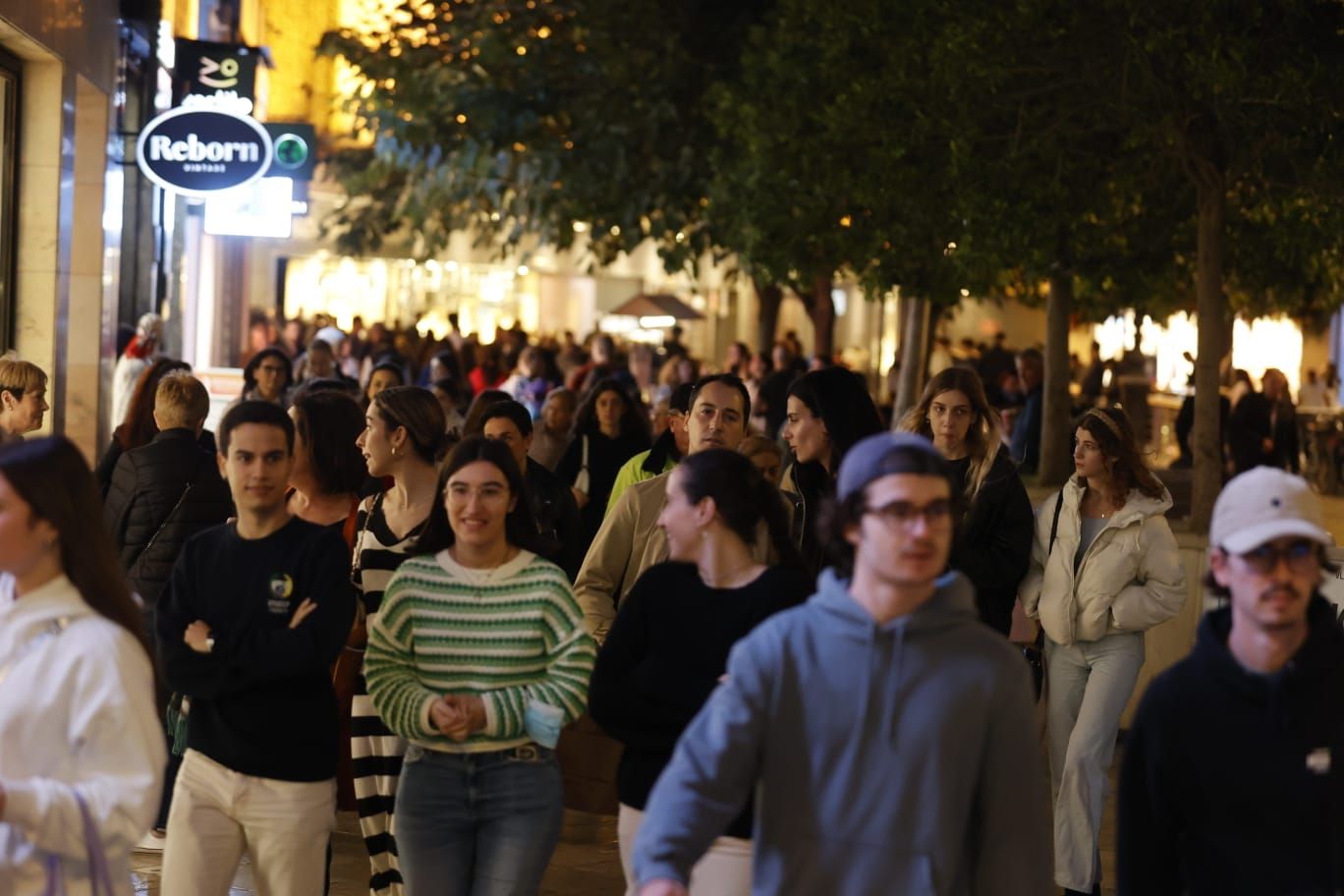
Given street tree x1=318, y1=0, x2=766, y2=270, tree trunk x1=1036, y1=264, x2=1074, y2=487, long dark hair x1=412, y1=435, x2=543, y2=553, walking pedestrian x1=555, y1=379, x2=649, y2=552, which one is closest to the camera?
long dark hair x1=412, y1=435, x2=543, y2=553

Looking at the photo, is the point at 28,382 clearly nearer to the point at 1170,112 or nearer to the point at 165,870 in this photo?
the point at 165,870

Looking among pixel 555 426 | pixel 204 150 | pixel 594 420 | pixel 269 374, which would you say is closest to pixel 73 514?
pixel 594 420

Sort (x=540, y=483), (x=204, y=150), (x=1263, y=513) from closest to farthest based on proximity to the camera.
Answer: (x=1263, y=513) → (x=540, y=483) → (x=204, y=150)

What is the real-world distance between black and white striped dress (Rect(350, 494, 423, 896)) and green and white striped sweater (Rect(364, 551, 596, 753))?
34.9 inches

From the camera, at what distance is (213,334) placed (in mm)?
33594

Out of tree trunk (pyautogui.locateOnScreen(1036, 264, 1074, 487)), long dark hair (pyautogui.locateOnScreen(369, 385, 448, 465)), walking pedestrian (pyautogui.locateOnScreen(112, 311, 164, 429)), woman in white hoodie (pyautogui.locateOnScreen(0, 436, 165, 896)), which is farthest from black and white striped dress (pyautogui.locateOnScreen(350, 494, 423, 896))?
tree trunk (pyautogui.locateOnScreen(1036, 264, 1074, 487))

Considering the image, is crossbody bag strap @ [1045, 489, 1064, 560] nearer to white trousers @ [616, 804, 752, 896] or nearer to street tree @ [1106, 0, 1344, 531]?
white trousers @ [616, 804, 752, 896]

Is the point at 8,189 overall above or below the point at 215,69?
below

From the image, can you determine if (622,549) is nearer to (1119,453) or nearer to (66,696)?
(1119,453)

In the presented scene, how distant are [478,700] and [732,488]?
0.87m

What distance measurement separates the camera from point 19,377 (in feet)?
30.9

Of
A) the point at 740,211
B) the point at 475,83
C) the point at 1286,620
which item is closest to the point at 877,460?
the point at 1286,620

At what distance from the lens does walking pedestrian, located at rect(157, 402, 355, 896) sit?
5.68m

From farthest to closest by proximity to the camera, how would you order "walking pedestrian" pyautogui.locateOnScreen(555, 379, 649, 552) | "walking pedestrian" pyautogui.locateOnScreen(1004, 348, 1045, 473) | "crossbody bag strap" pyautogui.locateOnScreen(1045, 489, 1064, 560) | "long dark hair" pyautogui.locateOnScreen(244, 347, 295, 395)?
1. "walking pedestrian" pyautogui.locateOnScreen(1004, 348, 1045, 473)
2. "long dark hair" pyautogui.locateOnScreen(244, 347, 295, 395)
3. "walking pedestrian" pyautogui.locateOnScreen(555, 379, 649, 552)
4. "crossbody bag strap" pyautogui.locateOnScreen(1045, 489, 1064, 560)
